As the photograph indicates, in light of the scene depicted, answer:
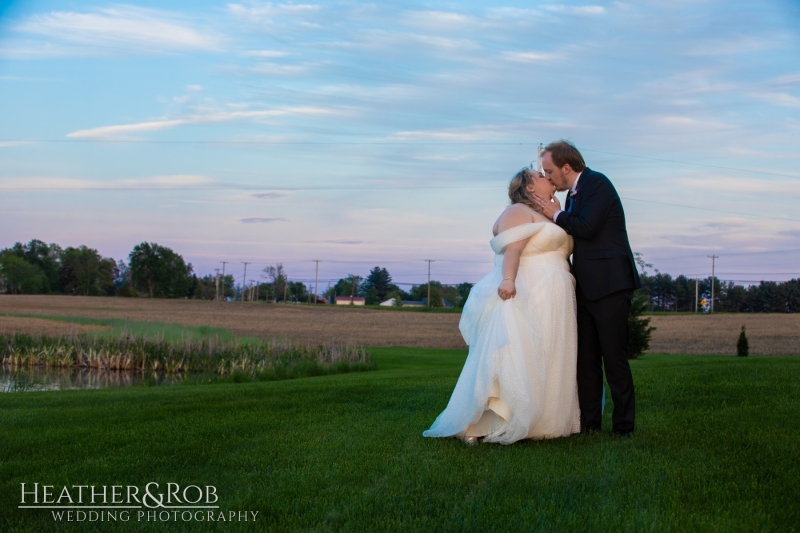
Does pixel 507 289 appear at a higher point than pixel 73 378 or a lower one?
higher

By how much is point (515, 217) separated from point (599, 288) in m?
0.97

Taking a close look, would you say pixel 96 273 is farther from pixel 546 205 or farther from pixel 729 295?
pixel 546 205

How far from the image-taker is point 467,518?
4129mm

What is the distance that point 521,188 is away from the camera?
702 centimetres

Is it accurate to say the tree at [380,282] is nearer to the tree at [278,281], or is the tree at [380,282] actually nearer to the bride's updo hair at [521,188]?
the tree at [278,281]

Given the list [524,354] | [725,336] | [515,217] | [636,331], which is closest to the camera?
[524,354]

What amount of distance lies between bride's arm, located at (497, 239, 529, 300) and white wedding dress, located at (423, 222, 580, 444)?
0.05 meters

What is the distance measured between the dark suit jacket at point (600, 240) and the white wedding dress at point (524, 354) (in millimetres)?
173

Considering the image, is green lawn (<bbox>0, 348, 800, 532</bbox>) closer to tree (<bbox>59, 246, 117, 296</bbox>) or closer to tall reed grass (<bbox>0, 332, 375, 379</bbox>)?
tall reed grass (<bbox>0, 332, 375, 379</bbox>)

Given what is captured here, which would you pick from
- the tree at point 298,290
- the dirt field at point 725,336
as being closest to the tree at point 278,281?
the tree at point 298,290

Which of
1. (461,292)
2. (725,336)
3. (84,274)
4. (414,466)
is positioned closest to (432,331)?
(725,336)

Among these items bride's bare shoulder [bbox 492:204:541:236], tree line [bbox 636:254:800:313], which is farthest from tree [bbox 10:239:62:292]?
bride's bare shoulder [bbox 492:204:541:236]

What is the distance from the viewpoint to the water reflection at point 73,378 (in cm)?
1794

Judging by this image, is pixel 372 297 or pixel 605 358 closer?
pixel 605 358
